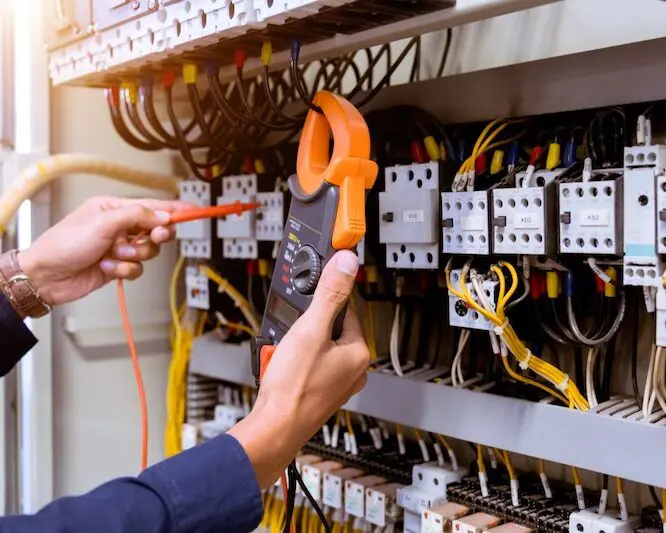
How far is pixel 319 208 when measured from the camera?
92 cm

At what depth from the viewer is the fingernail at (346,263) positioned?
2.82 feet

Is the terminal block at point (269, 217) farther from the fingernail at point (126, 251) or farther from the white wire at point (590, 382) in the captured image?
the white wire at point (590, 382)

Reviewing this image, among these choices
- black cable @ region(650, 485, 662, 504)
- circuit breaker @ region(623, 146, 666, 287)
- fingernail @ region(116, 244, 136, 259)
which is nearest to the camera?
circuit breaker @ region(623, 146, 666, 287)

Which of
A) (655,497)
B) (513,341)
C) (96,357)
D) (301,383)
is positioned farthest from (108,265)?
(655,497)

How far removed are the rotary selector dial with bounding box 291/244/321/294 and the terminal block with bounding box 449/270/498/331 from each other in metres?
0.23

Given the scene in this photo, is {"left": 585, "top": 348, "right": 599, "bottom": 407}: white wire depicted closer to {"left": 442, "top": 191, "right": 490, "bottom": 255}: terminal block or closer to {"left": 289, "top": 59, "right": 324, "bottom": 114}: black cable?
{"left": 442, "top": 191, "right": 490, "bottom": 255}: terminal block

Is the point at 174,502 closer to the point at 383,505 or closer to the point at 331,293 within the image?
the point at 331,293

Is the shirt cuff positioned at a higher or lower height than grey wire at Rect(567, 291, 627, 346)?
lower

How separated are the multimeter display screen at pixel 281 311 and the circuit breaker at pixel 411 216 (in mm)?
213

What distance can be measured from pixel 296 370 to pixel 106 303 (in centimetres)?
91

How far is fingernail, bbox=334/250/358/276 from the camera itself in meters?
0.86

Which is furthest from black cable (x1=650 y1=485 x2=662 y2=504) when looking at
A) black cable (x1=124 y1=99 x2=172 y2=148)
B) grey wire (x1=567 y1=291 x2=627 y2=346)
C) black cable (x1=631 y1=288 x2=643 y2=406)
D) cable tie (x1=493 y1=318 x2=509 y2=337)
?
black cable (x1=124 y1=99 x2=172 y2=148)

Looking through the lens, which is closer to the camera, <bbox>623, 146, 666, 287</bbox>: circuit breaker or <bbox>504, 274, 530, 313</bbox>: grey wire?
<bbox>623, 146, 666, 287</bbox>: circuit breaker

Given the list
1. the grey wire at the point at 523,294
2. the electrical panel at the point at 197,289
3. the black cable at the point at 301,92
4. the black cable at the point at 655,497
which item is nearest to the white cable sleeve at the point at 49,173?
the electrical panel at the point at 197,289
